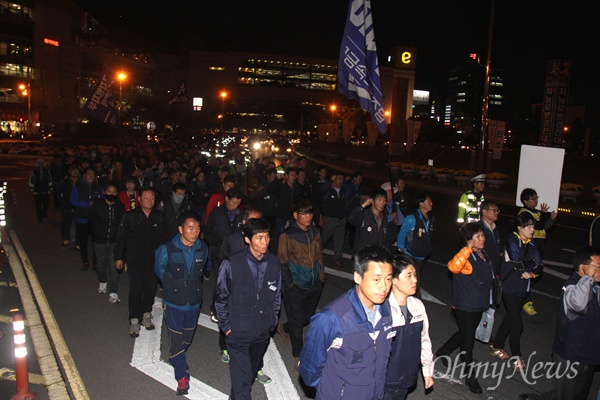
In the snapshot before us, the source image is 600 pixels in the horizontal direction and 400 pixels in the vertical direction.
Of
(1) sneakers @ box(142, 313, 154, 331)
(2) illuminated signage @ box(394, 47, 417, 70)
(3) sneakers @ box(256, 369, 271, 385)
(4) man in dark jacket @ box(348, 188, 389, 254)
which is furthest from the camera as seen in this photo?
(2) illuminated signage @ box(394, 47, 417, 70)

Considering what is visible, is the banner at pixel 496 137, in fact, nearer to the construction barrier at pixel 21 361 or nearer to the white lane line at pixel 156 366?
the white lane line at pixel 156 366

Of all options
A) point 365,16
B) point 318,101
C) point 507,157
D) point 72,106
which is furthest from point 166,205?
point 318,101

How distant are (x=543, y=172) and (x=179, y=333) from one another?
671 cm

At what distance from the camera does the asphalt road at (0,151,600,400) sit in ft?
18.3

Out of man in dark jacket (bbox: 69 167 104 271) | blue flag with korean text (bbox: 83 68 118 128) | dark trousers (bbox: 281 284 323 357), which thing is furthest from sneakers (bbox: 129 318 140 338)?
blue flag with korean text (bbox: 83 68 118 128)

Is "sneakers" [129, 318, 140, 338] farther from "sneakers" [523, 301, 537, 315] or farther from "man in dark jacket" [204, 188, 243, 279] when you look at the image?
"sneakers" [523, 301, 537, 315]

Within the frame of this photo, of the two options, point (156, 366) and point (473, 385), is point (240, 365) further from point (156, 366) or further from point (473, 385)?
point (473, 385)

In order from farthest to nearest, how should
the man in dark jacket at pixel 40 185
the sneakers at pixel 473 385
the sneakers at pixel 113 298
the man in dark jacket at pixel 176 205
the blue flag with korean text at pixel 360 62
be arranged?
the man in dark jacket at pixel 40 185 → the man in dark jacket at pixel 176 205 → the blue flag with korean text at pixel 360 62 → the sneakers at pixel 113 298 → the sneakers at pixel 473 385

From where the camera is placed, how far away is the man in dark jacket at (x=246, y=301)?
4641 mm

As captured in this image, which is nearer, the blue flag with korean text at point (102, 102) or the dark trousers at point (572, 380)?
the dark trousers at point (572, 380)

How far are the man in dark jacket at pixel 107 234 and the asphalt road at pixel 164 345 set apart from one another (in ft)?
1.12

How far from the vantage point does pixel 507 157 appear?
136 feet

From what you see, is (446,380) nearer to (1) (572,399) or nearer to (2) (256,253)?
(1) (572,399)

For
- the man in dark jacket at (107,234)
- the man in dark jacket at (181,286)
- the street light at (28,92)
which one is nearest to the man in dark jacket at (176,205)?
the man in dark jacket at (107,234)
